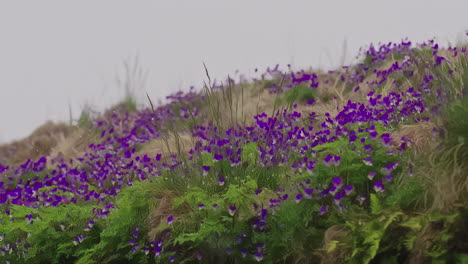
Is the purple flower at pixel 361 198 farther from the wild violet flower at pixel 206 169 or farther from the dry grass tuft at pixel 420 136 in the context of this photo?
the wild violet flower at pixel 206 169

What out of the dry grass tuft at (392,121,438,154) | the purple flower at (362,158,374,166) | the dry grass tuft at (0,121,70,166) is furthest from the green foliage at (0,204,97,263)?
the dry grass tuft at (0,121,70,166)

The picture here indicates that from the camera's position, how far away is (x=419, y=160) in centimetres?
371

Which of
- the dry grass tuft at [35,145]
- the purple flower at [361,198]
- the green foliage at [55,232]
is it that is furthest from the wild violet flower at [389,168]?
the dry grass tuft at [35,145]

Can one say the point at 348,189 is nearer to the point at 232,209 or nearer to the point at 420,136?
the point at 232,209

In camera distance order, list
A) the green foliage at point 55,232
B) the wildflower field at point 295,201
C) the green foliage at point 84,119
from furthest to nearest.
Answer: the green foliage at point 84,119
the green foliage at point 55,232
the wildflower field at point 295,201

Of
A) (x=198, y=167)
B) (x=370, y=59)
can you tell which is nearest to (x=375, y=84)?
(x=370, y=59)

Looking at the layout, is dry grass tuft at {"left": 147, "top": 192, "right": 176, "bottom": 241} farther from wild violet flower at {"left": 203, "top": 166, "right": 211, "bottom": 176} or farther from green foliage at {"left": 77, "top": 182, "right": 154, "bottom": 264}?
wild violet flower at {"left": 203, "top": 166, "right": 211, "bottom": 176}

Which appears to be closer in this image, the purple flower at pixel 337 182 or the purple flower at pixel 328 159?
the purple flower at pixel 337 182

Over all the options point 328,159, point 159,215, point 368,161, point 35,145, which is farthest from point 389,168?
point 35,145

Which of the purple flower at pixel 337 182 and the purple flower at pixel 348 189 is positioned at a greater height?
the purple flower at pixel 337 182

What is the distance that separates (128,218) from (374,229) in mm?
2127

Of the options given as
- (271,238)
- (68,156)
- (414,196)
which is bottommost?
(68,156)

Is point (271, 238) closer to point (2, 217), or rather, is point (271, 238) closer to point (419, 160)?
point (419, 160)

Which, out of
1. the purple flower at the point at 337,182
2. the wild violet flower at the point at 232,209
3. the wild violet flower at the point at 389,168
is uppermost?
the wild violet flower at the point at 389,168
